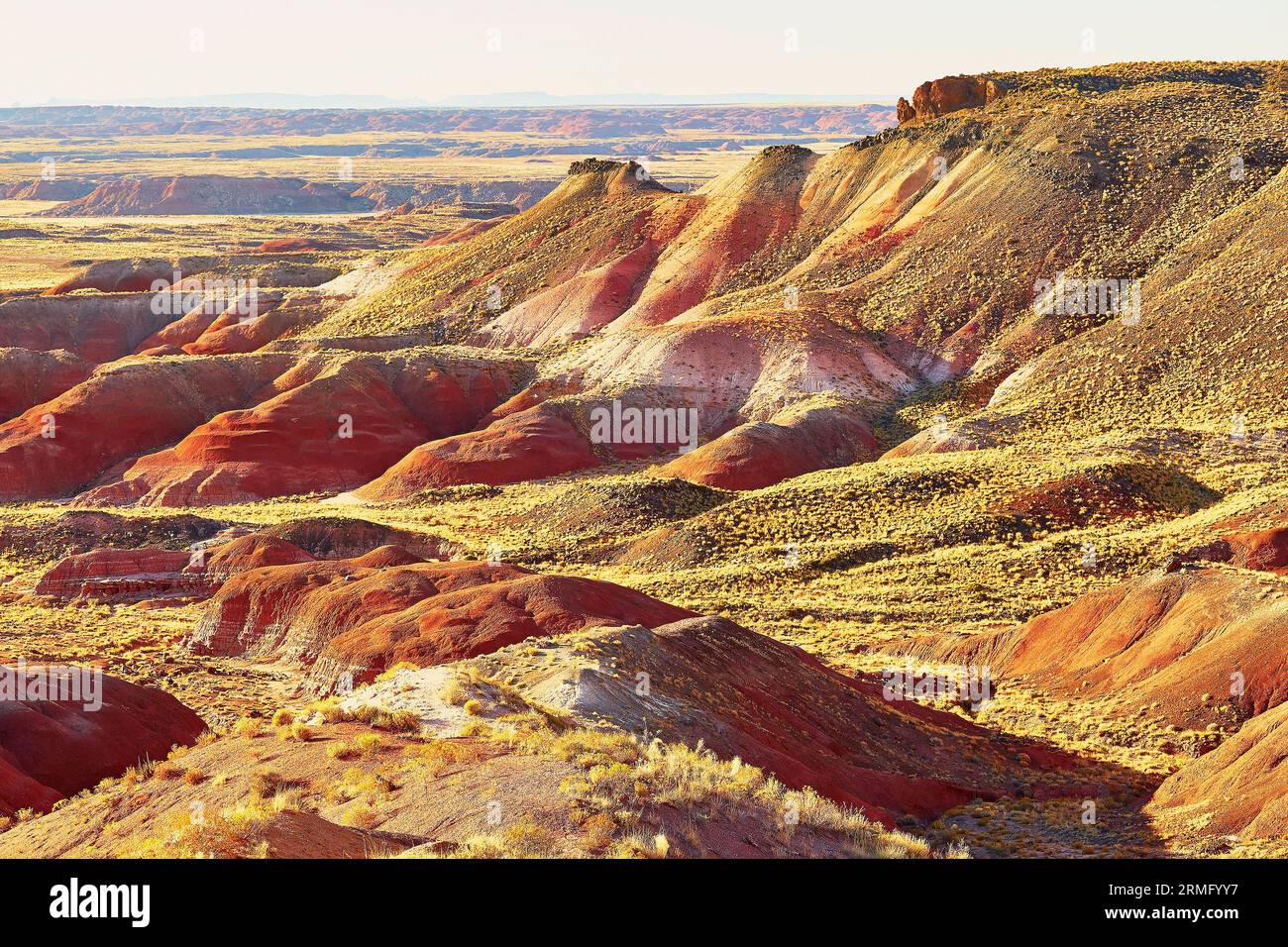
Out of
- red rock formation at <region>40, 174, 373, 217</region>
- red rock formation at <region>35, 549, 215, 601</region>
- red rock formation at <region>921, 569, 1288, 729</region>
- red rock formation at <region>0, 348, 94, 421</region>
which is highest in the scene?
Result: red rock formation at <region>40, 174, 373, 217</region>

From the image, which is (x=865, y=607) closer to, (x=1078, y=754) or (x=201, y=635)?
(x=1078, y=754)

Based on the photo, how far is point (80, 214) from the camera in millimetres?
186750

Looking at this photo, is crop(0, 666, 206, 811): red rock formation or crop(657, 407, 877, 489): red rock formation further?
crop(657, 407, 877, 489): red rock formation

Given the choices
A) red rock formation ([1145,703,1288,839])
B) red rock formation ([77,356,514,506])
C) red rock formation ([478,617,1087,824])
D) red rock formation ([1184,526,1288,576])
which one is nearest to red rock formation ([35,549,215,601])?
red rock formation ([77,356,514,506])

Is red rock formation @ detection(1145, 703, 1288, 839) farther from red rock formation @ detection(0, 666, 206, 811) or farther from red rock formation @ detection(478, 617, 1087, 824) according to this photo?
red rock formation @ detection(0, 666, 206, 811)

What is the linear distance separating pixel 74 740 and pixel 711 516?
25289mm

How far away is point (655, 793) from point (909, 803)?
8016mm

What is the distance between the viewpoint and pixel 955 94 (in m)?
75.1

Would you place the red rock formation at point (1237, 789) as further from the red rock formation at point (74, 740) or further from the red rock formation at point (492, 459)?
the red rock formation at point (492, 459)

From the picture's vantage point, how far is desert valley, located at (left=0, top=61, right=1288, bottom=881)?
18.6 m

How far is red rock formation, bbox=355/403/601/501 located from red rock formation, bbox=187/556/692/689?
16.5m

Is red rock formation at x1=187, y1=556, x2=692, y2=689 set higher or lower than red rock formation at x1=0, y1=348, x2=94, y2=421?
lower
